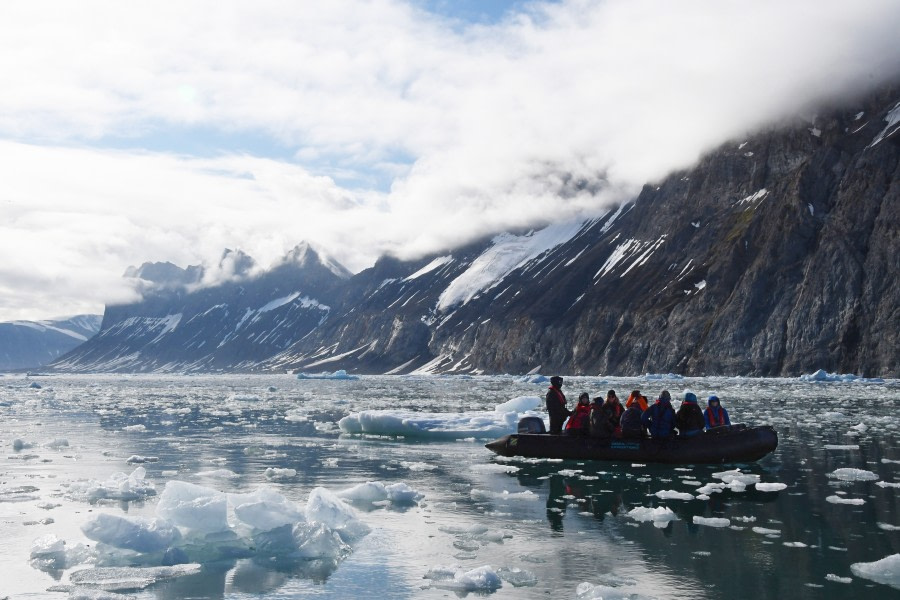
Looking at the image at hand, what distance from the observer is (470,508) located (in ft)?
61.7

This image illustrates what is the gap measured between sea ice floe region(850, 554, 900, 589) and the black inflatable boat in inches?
508

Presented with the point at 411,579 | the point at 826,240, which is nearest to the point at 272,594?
the point at 411,579

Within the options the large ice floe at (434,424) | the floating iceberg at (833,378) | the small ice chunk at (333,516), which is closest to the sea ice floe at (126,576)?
the small ice chunk at (333,516)

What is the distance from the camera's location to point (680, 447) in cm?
2569

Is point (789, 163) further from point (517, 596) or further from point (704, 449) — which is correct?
point (517, 596)

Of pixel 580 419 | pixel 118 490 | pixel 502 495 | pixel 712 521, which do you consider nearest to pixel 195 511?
pixel 118 490

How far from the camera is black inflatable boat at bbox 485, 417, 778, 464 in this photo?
83.1 ft

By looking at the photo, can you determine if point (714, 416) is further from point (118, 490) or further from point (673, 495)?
point (118, 490)

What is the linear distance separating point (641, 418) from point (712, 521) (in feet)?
32.5

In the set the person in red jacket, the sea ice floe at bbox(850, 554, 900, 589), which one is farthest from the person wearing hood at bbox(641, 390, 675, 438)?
the sea ice floe at bbox(850, 554, 900, 589)

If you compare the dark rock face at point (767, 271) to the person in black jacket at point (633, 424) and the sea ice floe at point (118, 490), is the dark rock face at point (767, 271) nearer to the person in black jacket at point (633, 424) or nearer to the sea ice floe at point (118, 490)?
the person in black jacket at point (633, 424)

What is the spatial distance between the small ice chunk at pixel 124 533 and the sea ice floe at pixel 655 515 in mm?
9662

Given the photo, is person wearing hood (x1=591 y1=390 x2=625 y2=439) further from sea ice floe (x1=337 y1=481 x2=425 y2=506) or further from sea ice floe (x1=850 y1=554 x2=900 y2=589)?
sea ice floe (x1=850 y1=554 x2=900 y2=589)

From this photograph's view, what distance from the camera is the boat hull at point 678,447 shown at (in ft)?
83.1
